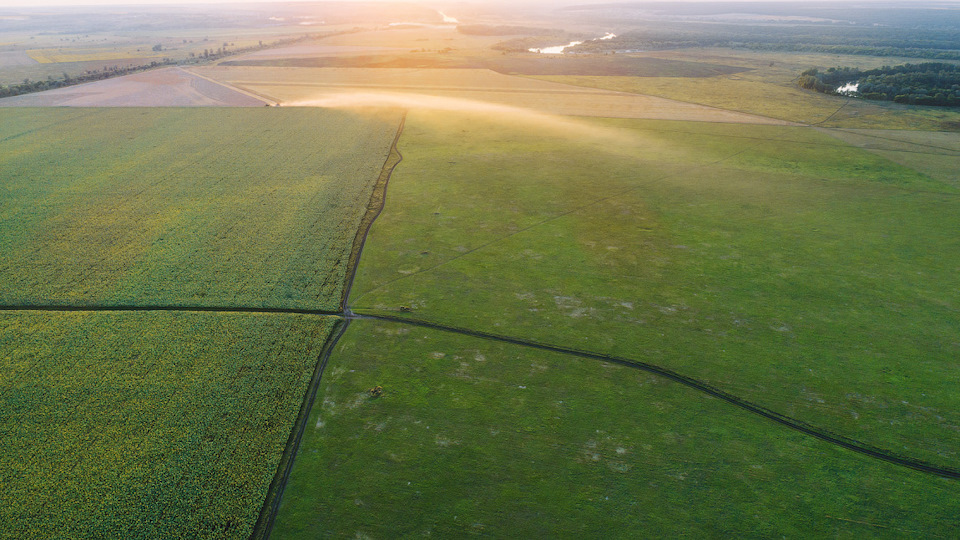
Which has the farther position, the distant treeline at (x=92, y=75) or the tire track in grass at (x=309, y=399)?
the distant treeline at (x=92, y=75)

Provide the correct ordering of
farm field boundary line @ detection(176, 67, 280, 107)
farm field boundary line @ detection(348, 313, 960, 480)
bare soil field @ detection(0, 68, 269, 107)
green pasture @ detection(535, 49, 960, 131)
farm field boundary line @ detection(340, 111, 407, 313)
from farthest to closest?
1. farm field boundary line @ detection(176, 67, 280, 107)
2. bare soil field @ detection(0, 68, 269, 107)
3. green pasture @ detection(535, 49, 960, 131)
4. farm field boundary line @ detection(340, 111, 407, 313)
5. farm field boundary line @ detection(348, 313, 960, 480)

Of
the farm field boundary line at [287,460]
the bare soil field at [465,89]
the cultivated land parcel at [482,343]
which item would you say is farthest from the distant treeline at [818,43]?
the farm field boundary line at [287,460]

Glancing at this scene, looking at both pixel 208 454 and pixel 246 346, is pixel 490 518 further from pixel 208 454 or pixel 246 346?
pixel 246 346

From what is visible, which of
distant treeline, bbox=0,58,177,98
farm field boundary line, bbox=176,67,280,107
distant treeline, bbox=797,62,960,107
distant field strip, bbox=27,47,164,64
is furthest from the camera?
distant field strip, bbox=27,47,164,64

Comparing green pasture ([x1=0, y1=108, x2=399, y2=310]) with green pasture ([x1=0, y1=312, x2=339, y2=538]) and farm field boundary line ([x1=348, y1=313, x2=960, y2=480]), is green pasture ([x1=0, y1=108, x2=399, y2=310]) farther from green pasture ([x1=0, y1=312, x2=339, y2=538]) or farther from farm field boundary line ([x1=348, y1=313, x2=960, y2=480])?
farm field boundary line ([x1=348, y1=313, x2=960, y2=480])

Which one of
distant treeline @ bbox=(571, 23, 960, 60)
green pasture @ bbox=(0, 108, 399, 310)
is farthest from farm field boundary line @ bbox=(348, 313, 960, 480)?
distant treeline @ bbox=(571, 23, 960, 60)

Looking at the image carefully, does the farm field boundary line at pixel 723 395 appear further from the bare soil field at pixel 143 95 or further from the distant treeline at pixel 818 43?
the distant treeline at pixel 818 43
